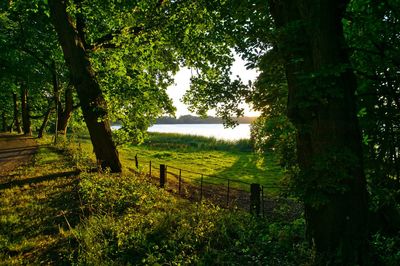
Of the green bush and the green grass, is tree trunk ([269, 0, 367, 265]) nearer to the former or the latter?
the green bush

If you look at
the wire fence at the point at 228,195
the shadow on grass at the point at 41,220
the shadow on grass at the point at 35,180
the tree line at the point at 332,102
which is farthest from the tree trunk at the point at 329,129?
the shadow on grass at the point at 35,180

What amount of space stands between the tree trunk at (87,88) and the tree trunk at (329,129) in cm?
949

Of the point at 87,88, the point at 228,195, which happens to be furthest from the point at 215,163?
the point at 87,88

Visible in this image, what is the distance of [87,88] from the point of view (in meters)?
13.8

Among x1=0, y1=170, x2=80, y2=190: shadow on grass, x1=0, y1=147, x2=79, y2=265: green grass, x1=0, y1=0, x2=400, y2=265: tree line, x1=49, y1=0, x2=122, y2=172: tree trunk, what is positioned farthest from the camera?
x1=49, y1=0, x2=122, y2=172: tree trunk

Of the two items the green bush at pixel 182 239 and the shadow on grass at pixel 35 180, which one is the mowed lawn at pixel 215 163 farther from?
the green bush at pixel 182 239

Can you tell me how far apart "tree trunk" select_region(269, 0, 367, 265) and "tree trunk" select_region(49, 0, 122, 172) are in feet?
31.1

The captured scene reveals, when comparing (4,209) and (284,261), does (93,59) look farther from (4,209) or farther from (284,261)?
(284,261)

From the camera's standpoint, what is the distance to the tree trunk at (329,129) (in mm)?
5434

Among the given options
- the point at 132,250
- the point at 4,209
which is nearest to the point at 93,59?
the point at 4,209

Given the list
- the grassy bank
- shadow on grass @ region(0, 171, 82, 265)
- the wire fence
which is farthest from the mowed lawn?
the grassy bank

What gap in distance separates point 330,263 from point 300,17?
173 inches

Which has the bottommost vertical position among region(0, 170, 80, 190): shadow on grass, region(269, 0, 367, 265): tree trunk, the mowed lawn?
the mowed lawn

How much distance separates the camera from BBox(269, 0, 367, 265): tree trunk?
17.8 feet
